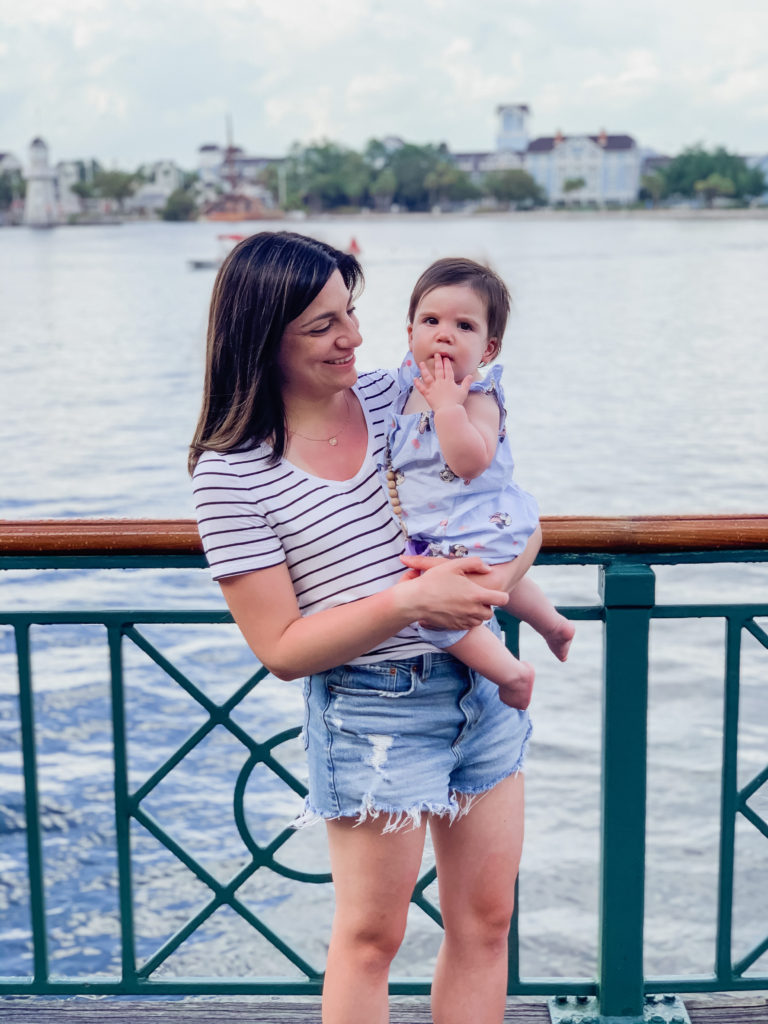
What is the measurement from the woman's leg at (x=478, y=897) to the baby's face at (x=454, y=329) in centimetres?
63

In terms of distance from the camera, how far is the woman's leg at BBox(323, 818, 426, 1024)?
1694mm

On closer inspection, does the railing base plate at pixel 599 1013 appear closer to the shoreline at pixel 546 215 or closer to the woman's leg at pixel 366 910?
the woman's leg at pixel 366 910

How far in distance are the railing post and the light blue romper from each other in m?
0.50

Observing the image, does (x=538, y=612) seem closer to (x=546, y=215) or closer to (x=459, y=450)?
(x=459, y=450)

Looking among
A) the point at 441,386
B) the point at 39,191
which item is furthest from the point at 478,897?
the point at 39,191

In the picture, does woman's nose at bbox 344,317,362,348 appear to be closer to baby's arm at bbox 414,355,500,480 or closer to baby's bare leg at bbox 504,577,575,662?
baby's arm at bbox 414,355,500,480

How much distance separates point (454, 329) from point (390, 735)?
583 mm

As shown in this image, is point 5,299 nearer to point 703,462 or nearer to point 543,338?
point 543,338

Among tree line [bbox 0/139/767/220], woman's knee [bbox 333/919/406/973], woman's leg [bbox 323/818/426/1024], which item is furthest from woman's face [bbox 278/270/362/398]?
tree line [bbox 0/139/767/220]

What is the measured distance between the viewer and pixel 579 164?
14825cm

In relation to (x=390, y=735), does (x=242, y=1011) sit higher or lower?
lower

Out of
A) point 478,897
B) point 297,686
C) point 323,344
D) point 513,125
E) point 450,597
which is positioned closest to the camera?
point 450,597

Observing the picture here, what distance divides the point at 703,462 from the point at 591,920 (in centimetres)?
1322

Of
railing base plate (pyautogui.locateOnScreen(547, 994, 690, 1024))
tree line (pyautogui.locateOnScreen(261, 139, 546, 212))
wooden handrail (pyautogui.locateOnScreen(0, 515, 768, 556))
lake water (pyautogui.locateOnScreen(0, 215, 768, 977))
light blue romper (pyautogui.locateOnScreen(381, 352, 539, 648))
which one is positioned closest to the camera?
light blue romper (pyautogui.locateOnScreen(381, 352, 539, 648))
